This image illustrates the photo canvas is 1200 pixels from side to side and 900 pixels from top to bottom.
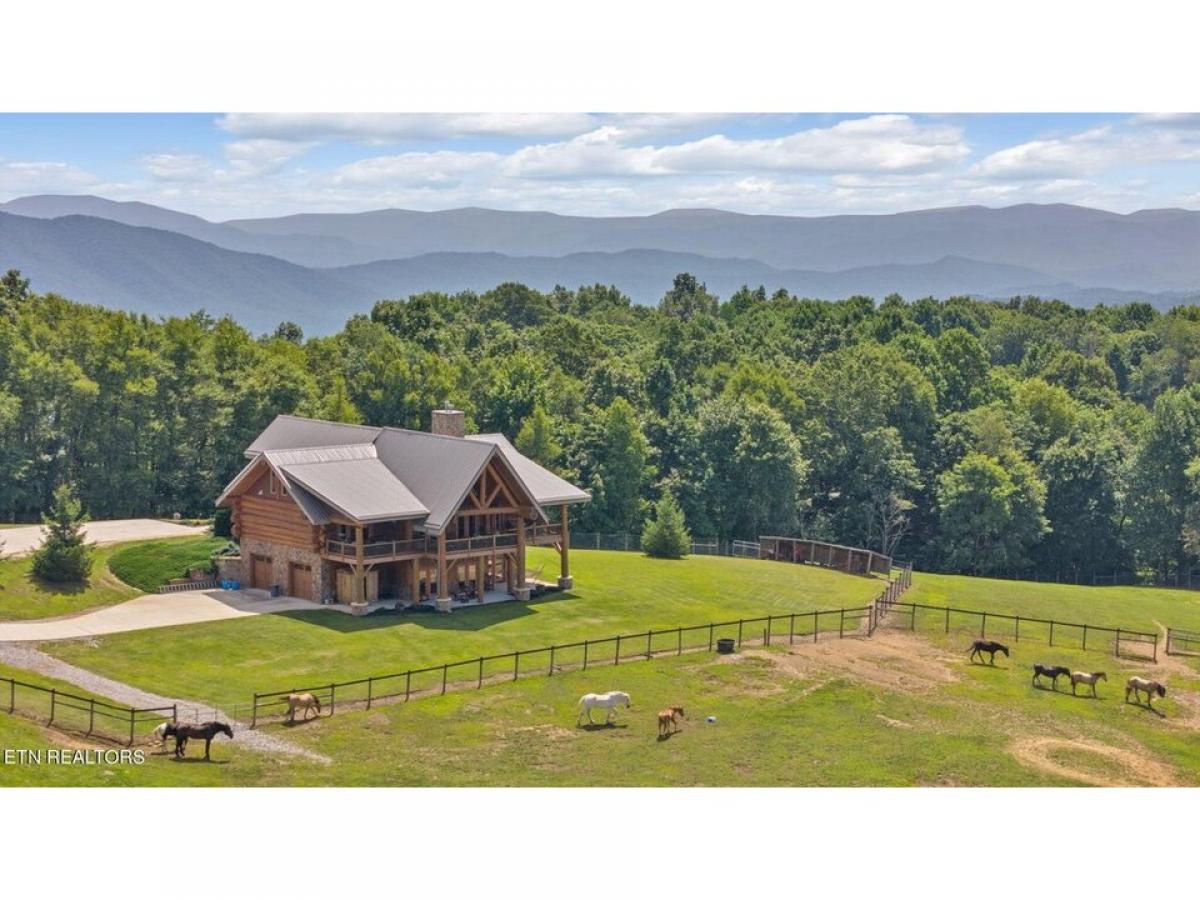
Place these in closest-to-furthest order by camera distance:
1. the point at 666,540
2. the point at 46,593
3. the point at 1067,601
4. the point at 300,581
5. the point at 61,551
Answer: the point at 46,593
the point at 61,551
the point at 300,581
the point at 1067,601
the point at 666,540

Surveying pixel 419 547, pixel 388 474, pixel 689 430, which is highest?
pixel 689 430

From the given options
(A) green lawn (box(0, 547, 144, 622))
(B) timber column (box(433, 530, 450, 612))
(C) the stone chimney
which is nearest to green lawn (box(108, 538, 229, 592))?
(A) green lawn (box(0, 547, 144, 622))

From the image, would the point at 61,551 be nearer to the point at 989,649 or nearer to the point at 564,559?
A: the point at 564,559

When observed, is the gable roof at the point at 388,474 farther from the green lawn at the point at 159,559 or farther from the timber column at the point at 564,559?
the green lawn at the point at 159,559

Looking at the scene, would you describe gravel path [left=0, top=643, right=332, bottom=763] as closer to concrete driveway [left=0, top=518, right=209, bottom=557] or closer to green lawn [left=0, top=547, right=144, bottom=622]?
green lawn [left=0, top=547, right=144, bottom=622]

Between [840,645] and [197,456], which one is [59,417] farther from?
[840,645]

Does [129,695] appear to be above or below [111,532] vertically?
below

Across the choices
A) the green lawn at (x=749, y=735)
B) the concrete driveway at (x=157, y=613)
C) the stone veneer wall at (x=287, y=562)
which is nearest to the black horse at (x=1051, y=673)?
the green lawn at (x=749, y=735)

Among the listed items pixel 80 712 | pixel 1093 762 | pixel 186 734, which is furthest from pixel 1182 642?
pixel 80 712
